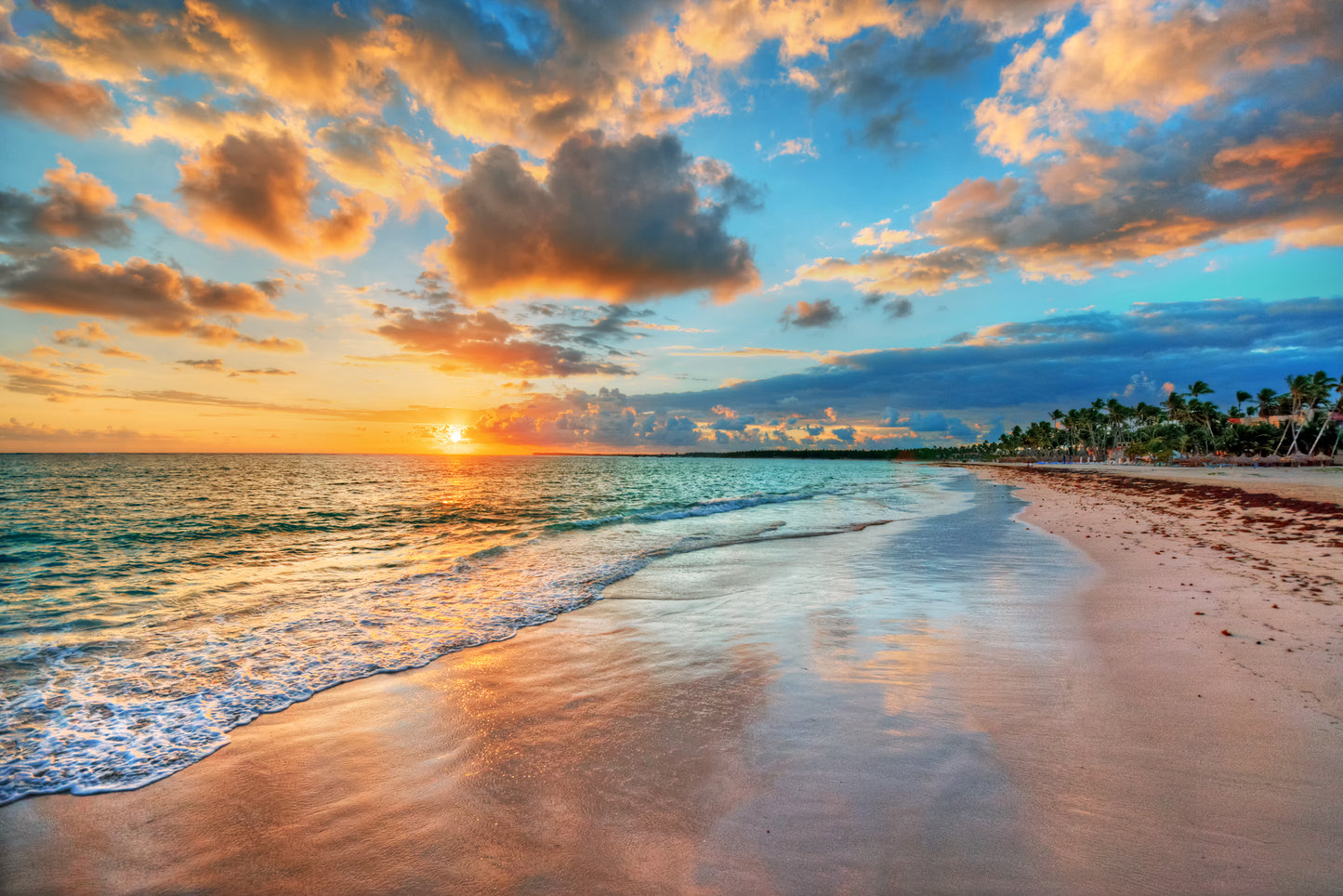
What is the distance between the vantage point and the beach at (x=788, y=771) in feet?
11.7

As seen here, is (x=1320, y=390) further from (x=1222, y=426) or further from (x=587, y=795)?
(x=587, y=795)

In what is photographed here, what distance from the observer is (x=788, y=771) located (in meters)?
4.69

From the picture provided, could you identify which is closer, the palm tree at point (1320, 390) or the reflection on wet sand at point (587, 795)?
the reflection on wet sand at point (587, 795)

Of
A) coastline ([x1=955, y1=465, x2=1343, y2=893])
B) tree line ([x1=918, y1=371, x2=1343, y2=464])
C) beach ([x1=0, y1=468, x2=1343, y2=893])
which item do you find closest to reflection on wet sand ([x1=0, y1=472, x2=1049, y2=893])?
beach ([x1=0, y1=468, x2=1343, y2=893])

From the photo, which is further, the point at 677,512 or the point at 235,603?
the point at 677,512

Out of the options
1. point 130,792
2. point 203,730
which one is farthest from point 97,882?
point 203,730

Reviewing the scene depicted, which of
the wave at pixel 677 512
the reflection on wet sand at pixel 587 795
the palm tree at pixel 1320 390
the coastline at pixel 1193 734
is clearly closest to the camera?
the coastline at pixel 1193 734

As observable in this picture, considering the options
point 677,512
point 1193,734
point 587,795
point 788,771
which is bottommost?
point 677,512

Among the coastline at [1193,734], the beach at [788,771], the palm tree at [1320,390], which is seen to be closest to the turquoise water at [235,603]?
the beach at [788,771]

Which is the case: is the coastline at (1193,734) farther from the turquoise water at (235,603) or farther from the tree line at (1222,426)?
the tree line at (1222,426)

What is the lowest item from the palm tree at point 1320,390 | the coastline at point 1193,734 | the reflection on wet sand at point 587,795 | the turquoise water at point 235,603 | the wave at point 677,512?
the wave at point 677,512

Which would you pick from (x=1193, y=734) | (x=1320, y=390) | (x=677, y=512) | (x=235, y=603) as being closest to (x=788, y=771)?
(x=1193, y=734)

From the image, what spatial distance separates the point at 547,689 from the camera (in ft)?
22.6

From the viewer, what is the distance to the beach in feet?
11.7
